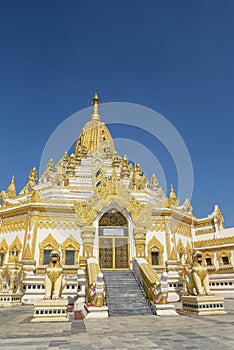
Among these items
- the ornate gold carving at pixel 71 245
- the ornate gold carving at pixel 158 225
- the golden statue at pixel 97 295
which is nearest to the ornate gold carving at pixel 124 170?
the ornate gold carving at pixel 158 225

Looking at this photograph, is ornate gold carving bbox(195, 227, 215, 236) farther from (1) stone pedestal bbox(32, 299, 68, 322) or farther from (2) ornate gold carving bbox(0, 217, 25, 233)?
(1) stone pedestal bbox(32, 299, 68, 322)

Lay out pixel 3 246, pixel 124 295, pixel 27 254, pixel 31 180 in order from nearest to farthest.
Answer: pixel 124 295 < pixel 27 254 < pixel 3 246 < pixel 31 180

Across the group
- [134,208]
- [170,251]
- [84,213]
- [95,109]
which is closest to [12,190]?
[84,213]

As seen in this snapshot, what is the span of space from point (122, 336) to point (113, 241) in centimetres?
1016

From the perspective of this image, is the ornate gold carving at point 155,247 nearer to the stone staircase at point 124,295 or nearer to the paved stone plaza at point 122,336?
the stone staircase at point 124,295

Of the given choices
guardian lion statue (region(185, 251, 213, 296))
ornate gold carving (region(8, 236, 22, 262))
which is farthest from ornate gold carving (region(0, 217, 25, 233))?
guardian lion statue (region(185, 251, 213, 296))

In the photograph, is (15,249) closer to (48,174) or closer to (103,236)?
(103,236)

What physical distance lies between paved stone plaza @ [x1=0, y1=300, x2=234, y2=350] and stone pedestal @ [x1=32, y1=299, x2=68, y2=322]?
94 centimetres

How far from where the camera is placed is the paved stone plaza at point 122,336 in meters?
5.57

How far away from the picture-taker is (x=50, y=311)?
9641 millimetres

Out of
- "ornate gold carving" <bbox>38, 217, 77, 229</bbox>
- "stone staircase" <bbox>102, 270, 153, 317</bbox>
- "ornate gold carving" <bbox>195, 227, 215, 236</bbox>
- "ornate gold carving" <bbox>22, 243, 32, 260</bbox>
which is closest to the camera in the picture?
"stone staircase" <bbox>102, 270, 153, 317</bbox>

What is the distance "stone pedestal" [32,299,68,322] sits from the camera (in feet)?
30.9

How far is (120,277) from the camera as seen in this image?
14.4 metres

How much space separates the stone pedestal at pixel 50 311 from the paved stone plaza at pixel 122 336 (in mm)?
937
